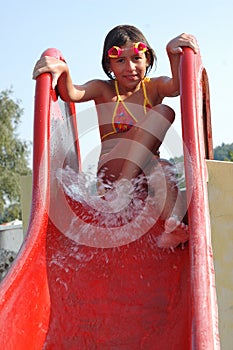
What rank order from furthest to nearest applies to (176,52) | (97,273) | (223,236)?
(223,236)
(176,52)
(97,273)

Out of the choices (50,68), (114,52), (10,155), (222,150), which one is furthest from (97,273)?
(222,150)

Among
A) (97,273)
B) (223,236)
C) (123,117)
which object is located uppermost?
(123,117)

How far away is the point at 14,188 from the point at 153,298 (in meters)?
17.5

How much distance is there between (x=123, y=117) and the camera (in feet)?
9.07

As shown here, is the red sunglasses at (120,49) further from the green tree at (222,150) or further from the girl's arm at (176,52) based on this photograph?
the green tree at (222,150)

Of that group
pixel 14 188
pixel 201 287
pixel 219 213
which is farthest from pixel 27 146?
pixel 201 287

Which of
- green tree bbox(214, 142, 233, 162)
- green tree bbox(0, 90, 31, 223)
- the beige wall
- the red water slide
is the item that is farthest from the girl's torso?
green tree bbox(214, 142, 233, 162)

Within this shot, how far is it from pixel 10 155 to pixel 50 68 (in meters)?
16.9

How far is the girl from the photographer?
2572 millimetres

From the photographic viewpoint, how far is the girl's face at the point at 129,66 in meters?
2.76

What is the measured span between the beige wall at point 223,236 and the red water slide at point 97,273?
633 millimetres

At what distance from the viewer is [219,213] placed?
3.08 meters

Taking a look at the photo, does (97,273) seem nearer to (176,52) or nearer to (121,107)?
(121,107)

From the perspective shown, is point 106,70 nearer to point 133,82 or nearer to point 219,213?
point 133,82
